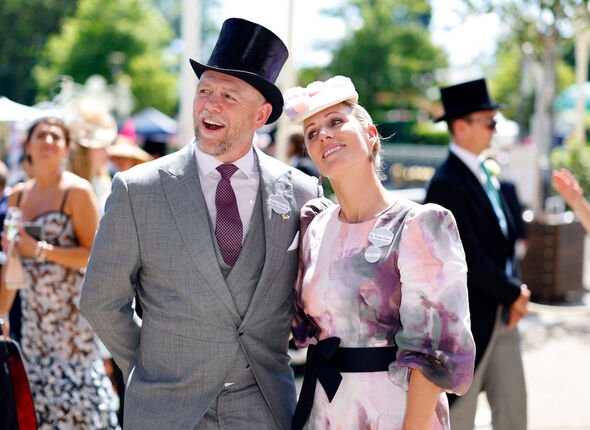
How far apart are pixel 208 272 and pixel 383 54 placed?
1500 inches

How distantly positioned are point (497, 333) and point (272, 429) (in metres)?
1.82

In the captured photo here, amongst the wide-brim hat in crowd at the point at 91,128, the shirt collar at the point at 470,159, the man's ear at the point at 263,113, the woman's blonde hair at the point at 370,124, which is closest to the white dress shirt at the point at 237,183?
the man's ear at the point at 263,113

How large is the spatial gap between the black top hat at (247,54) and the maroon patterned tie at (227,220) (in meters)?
0.32

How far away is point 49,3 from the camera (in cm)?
4631

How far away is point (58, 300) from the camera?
4.02m

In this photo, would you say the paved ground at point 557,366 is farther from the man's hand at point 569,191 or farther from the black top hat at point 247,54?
the black top hat at point 247,54

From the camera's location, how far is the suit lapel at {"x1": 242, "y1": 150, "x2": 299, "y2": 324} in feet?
8.60

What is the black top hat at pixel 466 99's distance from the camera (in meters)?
4.32

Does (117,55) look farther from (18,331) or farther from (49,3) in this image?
(18,331)

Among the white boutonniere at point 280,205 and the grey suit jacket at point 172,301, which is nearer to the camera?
the grey suit jacket at point 172,301

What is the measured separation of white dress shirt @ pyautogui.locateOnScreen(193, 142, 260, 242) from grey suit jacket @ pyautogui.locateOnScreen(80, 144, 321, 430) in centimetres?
8

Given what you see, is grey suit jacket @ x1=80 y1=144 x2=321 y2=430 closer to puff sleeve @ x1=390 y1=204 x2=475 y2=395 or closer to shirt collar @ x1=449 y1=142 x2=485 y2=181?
puff sleeve @ x1=390 y1=204 x2=475 y2=395

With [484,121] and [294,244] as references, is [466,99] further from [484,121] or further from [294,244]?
[294,244]

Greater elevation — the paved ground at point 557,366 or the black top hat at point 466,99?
the black top hat at point 466,99
